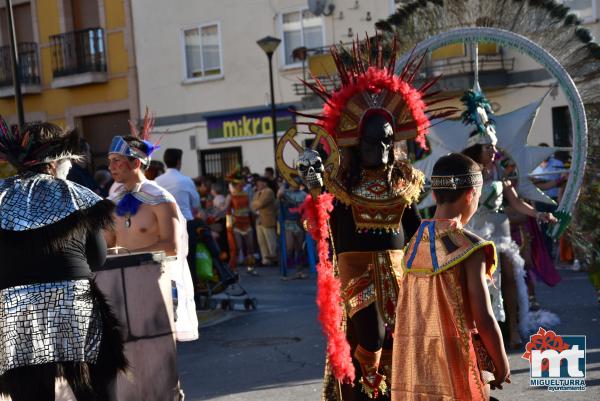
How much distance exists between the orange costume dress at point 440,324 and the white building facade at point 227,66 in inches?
719

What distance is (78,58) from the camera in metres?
28.5

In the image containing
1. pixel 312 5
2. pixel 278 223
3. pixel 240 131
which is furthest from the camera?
pixel 240 131

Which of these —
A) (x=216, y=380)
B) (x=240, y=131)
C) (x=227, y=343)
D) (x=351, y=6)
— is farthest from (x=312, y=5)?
(x=216, y=380)

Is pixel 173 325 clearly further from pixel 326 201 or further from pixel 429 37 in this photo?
pixel 429 37

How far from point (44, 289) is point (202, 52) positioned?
877 inches

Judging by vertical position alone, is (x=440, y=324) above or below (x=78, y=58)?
below

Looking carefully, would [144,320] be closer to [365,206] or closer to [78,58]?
[365,206]

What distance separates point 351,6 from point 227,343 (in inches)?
600

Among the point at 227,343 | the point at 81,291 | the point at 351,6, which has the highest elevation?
the point at 351,6

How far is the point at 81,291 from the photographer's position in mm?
Answer: 4566

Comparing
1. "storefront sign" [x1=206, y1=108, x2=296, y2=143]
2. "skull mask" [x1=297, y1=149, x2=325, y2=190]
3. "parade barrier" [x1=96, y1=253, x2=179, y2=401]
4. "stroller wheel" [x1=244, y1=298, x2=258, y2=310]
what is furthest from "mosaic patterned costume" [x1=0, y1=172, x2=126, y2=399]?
"storefront sign" [x1=206, y1=108, x2=296, y2=143]

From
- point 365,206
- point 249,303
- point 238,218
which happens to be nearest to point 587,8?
point 238,218

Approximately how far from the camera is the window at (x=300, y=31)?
24.2 meters

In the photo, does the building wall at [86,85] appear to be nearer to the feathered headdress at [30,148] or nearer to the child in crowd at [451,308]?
the feathered headdress at [30,148]
